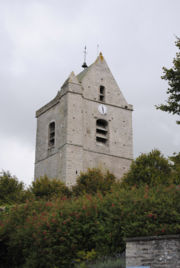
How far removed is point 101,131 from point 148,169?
18.9m

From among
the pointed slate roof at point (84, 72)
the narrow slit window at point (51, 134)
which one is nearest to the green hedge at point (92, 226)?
the narrow slit window at point (51, 134)

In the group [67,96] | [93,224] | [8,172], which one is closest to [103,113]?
[67,96]

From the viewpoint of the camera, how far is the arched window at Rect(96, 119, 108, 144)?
47.2 meters

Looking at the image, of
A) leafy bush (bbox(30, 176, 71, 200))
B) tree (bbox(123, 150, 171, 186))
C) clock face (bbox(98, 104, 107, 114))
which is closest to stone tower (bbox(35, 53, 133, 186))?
clock face (bbox(98, 104, 107, 114))

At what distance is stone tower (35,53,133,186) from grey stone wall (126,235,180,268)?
99.1 feet

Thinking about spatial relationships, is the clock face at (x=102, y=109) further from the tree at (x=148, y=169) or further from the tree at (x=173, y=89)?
the tree at (x=173, y=89)

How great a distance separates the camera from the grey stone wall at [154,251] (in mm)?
11414

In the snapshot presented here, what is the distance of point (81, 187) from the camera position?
3344 centimetres

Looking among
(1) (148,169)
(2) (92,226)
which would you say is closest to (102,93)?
(1) (148,169)

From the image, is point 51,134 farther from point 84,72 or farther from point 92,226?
point 92,226

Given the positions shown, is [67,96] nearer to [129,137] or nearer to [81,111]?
[81,111]

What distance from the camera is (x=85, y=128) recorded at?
45625mm

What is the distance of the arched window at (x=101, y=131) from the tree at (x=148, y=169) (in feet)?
53.8

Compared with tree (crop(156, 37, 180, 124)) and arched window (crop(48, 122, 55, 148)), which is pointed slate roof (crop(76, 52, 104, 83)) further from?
tree (crop(156, 37, 180, 124))
